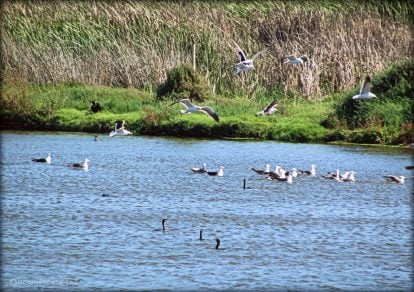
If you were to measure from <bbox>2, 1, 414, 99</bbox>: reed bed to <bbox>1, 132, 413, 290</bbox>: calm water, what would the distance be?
474 cm

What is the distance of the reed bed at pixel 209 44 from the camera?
115 feet

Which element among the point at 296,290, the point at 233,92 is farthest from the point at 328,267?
the point at 233,92

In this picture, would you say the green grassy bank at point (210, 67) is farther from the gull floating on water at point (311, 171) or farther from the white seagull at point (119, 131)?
the gull floating on water at point (311, 171)

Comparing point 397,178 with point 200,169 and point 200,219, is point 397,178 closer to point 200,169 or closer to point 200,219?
point 200,169

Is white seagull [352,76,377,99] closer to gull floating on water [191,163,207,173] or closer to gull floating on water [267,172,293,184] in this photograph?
gull floating on water [267,172,293,184]

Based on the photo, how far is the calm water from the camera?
16.3m

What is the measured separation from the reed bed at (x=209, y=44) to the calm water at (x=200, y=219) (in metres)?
4.74

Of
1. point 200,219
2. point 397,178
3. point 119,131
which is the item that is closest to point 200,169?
point 119,131

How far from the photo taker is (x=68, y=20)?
38.5m

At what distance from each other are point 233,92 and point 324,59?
8.88ft

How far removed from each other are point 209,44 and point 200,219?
641 inches

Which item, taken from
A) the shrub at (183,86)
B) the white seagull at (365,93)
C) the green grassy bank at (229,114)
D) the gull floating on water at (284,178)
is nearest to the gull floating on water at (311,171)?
the gull floating on water at (284,178)

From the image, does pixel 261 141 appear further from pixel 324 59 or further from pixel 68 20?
pixel 68 20

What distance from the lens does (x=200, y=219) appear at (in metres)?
20.6
